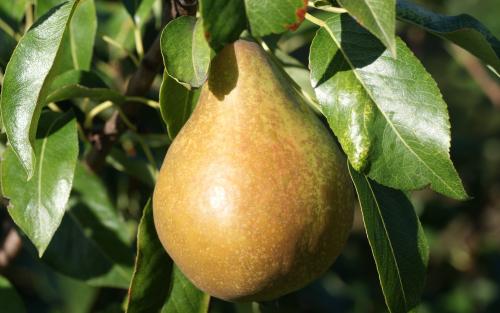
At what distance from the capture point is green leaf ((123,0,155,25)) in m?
1.52

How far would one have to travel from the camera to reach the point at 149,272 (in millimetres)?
1209

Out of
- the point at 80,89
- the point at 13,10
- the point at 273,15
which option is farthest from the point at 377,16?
the point at 13,10

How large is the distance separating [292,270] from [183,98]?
30 cm

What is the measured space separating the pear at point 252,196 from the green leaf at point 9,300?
1.57 ft

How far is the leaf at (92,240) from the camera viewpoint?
1404 millimetres

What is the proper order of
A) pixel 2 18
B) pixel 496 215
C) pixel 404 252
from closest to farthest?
1. pixel 404 252
2. pixel 2 18
3. pixel 496 215

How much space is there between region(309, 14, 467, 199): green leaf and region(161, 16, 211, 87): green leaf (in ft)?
0.51

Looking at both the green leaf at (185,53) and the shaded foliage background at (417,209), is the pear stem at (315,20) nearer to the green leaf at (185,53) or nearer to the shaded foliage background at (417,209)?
the green leaf at (185,53)

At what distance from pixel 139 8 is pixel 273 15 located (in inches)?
23.8

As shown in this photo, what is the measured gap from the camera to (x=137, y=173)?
5.04 ft

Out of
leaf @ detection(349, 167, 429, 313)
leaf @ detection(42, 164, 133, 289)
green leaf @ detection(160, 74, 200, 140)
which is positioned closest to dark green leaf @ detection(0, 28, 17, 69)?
leaf @ detection(42, 164, 133, 289)

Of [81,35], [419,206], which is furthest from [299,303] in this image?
[81,35]

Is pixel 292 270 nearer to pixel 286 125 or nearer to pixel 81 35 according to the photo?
pixel 286 125

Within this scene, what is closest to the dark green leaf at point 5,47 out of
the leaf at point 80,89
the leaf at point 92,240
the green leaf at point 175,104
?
the leaf at point 80,89
